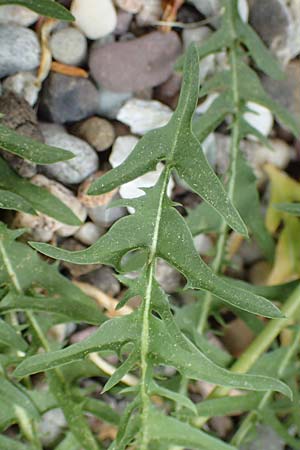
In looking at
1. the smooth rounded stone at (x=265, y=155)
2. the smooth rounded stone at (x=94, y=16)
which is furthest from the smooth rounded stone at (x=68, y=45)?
the smooth rounded stone at (x=265, y=155)

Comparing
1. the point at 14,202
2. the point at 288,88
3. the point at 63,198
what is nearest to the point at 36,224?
the point at 63,198

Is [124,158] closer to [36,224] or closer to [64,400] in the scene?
[36,224]

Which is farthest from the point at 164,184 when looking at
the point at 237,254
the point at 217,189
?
the point at 237,254

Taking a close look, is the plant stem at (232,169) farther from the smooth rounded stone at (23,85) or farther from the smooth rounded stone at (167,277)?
the smooth rounded stone at (23,85)

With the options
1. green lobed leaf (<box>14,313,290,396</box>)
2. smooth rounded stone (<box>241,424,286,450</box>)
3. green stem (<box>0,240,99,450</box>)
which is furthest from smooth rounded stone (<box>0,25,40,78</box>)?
smooth rounded stone (<box>241,424,286,450</box>)

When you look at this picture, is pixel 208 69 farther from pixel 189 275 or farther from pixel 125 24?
pixel 189 275

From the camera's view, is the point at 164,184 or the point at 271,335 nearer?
the point at 164,184

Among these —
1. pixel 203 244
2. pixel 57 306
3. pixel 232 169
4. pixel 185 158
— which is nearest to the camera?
pixel 185 158
